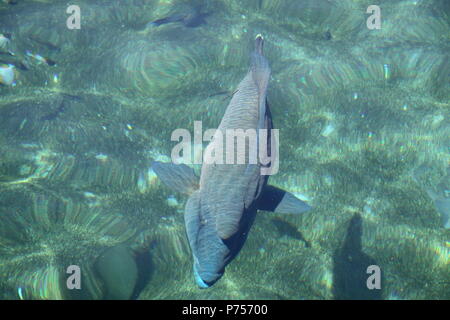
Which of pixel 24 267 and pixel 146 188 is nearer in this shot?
pixel 24 267

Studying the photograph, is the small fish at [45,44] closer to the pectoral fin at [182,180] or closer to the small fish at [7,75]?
the small fish at [7,75]

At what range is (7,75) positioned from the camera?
4977 mm

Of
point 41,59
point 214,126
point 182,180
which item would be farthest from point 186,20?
point 182,180

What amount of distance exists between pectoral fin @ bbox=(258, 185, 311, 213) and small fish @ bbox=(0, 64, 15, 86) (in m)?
4.56

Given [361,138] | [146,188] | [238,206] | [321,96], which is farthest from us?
[321,96]

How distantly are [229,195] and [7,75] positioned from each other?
452 centimetres

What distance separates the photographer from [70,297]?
320cm

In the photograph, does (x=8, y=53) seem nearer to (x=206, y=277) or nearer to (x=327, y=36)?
(x=206, y=277)

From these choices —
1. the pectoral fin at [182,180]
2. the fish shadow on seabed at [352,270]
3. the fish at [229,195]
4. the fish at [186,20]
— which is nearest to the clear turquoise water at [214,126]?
the fish shadow on seabed at [352,270]

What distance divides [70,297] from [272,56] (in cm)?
460

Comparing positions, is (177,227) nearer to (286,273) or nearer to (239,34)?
(286,273)

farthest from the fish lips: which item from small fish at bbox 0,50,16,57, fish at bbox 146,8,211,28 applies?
small fish at bbox 0,50,16,57
